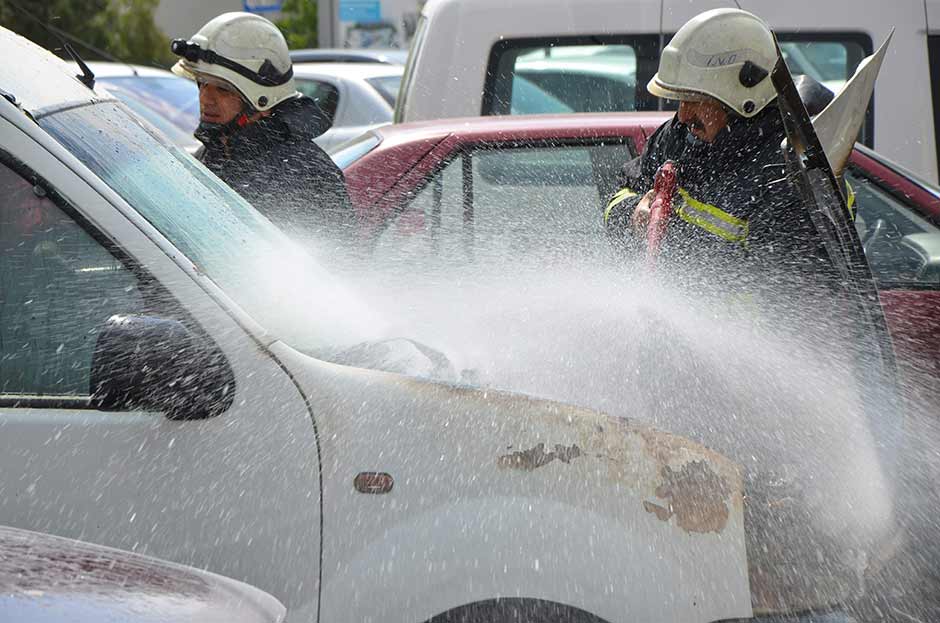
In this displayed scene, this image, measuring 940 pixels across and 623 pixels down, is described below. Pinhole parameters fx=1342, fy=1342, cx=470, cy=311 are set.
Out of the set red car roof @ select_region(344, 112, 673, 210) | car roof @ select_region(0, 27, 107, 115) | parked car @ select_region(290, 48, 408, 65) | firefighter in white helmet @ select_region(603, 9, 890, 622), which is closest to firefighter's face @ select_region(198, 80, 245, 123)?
red car roof @ select_region(344, 112, 673, 210)

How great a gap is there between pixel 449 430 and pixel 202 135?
2539 mm

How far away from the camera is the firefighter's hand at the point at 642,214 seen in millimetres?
3969

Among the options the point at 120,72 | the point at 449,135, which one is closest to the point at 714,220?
the point at 449,135

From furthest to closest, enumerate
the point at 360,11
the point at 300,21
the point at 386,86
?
the point at 300,21
the point at 360,11
the point at 386,86

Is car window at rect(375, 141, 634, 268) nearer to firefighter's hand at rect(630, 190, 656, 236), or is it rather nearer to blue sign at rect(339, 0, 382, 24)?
firefighter's hand at rect(630, 190, 656, 236)

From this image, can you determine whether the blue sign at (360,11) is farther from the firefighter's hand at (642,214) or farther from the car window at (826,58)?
the firefighter's hand at (642,214)

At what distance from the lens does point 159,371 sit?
107 inches

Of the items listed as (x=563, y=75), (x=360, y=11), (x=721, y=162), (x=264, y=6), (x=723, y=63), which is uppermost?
(x=723, y=63)

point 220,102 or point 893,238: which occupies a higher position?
point 220,102

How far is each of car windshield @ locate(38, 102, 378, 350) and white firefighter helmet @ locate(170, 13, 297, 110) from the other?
124 centimetres

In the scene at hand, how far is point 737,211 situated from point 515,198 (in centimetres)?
134

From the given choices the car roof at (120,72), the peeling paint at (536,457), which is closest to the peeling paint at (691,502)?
the peeling paint at (536,457)

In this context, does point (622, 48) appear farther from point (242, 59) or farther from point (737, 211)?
point (737, 211)

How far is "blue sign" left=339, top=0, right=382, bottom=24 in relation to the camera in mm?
19062
